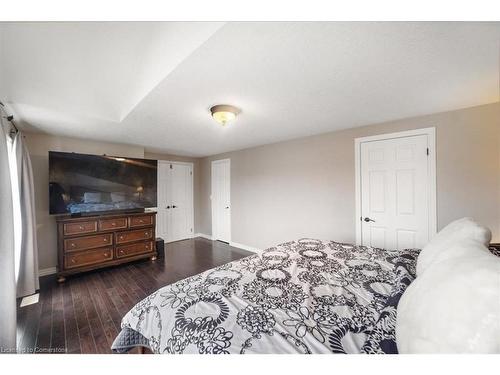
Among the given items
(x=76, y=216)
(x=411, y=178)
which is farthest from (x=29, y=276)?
(x=411, y=178)

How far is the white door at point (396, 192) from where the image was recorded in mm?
2252

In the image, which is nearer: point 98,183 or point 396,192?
point 396,192

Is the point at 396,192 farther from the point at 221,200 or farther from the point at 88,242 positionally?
the point at 88,242

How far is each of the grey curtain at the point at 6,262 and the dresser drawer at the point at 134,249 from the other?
6.07ft

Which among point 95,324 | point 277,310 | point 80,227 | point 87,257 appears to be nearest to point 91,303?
point 95,324

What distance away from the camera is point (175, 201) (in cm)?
476

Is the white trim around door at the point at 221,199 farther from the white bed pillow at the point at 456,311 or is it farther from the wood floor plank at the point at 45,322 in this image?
the white bed pillow at the point at 456,311

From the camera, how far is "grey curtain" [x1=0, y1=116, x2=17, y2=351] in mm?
1254

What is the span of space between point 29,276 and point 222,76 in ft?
10.2

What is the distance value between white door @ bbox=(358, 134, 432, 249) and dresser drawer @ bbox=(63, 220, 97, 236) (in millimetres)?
3819

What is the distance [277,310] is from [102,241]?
3.08 m

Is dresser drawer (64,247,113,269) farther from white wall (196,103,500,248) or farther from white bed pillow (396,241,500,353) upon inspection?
white bed pillow (396,241,500,353)

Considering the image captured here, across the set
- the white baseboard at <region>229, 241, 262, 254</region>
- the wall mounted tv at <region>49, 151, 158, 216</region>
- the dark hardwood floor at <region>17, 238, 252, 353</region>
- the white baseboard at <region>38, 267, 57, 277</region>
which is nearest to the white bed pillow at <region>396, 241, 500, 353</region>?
the dark hardwood floor at <region>17, 238, 252, 353</region>

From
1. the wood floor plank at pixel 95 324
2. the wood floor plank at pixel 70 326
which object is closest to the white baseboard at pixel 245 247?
the wood floor plank at pixel 95 324
